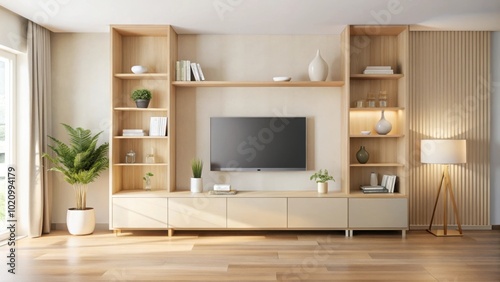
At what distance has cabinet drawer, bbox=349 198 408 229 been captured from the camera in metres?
5.28

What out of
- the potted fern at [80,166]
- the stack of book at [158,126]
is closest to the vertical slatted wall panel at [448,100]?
the stack of book at [158,126]

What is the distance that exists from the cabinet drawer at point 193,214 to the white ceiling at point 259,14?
1.96m

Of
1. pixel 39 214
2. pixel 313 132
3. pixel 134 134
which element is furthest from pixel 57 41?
pixel 313 132

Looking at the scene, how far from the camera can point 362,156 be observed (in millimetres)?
5535

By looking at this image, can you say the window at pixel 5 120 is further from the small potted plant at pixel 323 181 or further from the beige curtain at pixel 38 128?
the small potted plant at pixel 323 181

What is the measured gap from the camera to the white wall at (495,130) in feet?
18.5

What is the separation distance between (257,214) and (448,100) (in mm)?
2613

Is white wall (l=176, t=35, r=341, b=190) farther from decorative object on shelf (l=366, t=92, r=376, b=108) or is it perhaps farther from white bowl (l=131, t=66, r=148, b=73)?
white bowl (l=131, t=66, r=148, b=73)

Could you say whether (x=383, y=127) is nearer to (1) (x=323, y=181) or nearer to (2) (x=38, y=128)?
(1) (x=323, y=181)

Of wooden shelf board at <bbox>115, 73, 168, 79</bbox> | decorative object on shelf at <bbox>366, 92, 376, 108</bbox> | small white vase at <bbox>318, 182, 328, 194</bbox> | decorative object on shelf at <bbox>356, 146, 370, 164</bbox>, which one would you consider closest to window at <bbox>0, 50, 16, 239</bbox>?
wooden shelf board at <bbox>115, 73, 168, 79</bbox>

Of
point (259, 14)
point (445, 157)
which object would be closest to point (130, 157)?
point (259, 14)

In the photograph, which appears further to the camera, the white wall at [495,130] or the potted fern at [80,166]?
the white wall at [495,130]

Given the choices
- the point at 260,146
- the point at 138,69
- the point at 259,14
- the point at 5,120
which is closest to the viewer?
the point at 259,14

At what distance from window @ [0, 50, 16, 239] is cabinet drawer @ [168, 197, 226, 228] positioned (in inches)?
69.1
